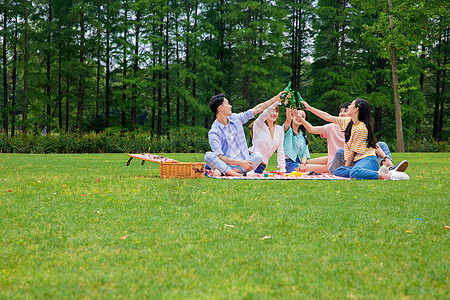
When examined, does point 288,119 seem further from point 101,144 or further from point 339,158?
point 101,144

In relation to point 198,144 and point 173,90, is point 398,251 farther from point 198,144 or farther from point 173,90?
point 173,90

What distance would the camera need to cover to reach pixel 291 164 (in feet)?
30.0

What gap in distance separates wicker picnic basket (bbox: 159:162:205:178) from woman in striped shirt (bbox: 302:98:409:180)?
291cm

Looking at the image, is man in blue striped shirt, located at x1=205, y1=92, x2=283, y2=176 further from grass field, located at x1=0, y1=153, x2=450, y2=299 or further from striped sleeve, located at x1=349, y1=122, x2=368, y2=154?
grass field, located at x1=0, y1=153, x2=450, y2=299

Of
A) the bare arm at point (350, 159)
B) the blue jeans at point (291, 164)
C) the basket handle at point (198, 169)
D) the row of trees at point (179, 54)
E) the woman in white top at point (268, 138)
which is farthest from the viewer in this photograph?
the row of trees at point (179, 54)

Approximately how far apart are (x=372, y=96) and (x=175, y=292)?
27.7 m

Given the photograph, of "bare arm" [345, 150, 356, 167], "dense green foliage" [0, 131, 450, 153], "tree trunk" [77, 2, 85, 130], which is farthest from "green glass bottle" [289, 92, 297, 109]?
"tree trunk" [77, 2, 85, 130]

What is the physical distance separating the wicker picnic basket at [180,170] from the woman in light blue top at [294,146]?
8.21ft

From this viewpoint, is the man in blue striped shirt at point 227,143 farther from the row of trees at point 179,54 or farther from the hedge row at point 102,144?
the row of trees at point 179,54

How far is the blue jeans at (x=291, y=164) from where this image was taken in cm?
906

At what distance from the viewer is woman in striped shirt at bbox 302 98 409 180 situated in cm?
730

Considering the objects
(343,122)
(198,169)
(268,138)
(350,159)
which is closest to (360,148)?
(350,159)

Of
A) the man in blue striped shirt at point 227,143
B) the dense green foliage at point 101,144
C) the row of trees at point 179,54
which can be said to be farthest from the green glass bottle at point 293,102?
the row of trees at point 179,54

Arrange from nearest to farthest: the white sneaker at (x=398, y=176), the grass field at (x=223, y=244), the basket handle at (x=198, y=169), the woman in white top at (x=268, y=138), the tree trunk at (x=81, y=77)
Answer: the grass field at (x=223, y=244) < the white sneaker at (x=398, y=176) < the basket handle at (x=198, y=169) < the woman in white top at (x=268, y=138) < the tree trunk at (x=81, y=77)
